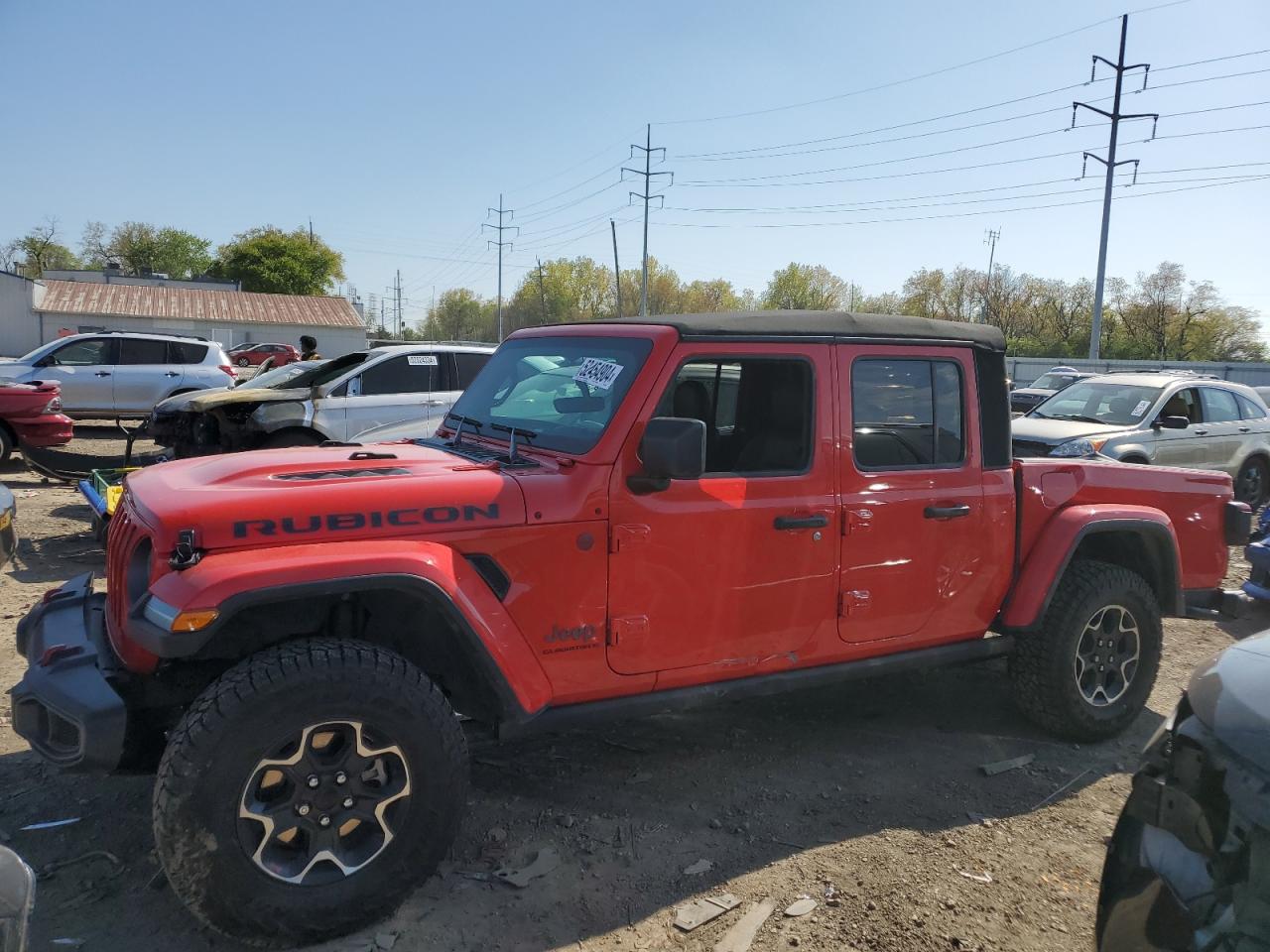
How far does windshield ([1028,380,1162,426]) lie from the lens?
10.2 m

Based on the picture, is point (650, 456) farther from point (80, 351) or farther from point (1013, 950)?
point (80, 351)

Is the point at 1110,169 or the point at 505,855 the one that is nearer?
the point at 505,855

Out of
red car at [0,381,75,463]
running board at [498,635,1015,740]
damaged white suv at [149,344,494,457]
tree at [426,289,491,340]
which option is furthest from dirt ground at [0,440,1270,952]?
tree at [426,289,491,340]

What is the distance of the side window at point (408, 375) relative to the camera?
966 cm

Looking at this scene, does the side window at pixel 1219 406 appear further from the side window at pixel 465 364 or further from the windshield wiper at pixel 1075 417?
the side window at pixel 465 364

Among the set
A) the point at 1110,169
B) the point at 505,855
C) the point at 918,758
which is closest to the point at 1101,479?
the point at 918,758

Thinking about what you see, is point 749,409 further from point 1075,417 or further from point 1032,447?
point 1075,417

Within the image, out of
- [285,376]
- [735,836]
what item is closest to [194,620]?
[735,836]

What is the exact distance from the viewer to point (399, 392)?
32.2ft

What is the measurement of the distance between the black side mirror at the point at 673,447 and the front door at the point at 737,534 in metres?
0.15

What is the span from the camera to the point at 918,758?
4180 millimetres

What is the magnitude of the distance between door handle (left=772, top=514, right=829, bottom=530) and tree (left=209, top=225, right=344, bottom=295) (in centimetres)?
7533

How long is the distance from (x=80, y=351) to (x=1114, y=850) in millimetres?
16264

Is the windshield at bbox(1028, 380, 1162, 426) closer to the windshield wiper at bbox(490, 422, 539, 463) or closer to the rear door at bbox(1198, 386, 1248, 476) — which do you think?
the rear door at bbox(1198, 386, 1248, 476)
